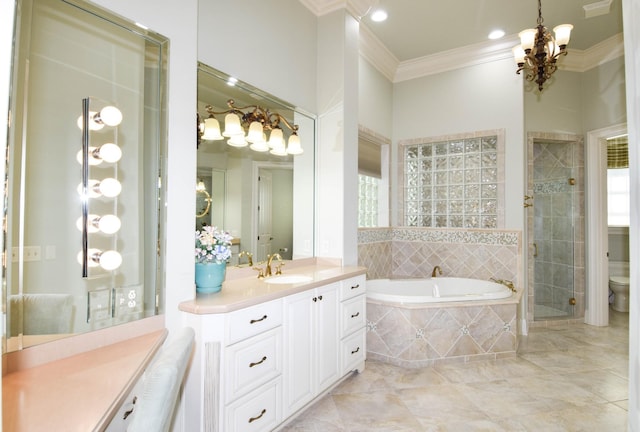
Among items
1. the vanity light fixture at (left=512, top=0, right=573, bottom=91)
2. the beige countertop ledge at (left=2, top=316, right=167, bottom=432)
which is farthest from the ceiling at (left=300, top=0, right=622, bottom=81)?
the beige countertop ledge at (left=2, top=316, right=167, bottom=432)

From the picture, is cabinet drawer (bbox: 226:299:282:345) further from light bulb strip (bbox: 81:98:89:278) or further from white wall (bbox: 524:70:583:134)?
white wall (bbox: 524:70:583:134)

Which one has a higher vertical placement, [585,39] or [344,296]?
[585,39]

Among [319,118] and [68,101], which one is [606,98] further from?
[68,101]

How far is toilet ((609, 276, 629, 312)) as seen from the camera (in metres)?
4.62

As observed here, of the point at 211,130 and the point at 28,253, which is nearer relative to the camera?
the point at 28,253

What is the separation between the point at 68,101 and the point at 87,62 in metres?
0.19

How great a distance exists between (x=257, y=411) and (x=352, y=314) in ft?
3.41

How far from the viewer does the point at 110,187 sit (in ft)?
4.92

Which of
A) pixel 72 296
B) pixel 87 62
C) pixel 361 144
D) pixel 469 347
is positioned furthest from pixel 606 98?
pixel 72 296

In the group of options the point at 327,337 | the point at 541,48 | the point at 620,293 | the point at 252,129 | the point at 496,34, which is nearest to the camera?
the point at 327,337

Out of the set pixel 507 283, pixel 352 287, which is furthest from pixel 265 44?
pixel 507 283

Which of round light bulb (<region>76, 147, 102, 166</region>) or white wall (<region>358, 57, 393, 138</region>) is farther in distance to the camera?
white wall (<region>358, 57, 393, 138</region>)

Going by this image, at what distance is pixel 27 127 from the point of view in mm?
1239

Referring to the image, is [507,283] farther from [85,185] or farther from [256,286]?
[85,185]
